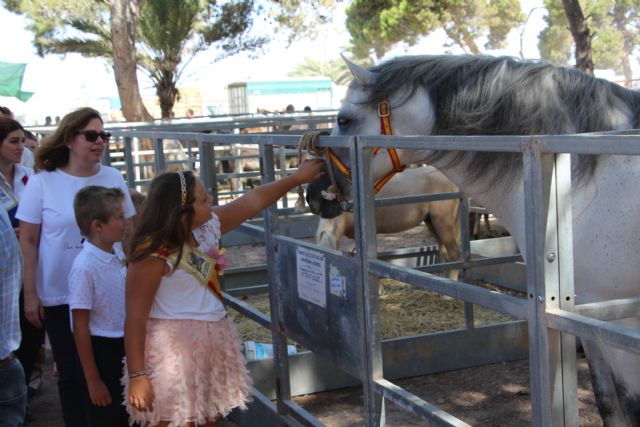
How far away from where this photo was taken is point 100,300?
309cm

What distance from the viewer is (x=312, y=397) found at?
478 cm

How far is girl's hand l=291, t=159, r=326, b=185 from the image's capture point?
10.2 feet

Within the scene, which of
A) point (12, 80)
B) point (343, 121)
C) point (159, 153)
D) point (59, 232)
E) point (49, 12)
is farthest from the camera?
point (49, 12)

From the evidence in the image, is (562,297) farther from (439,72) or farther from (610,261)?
(439,72)

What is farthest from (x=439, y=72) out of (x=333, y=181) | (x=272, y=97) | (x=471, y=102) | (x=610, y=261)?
(x=272, y=97)

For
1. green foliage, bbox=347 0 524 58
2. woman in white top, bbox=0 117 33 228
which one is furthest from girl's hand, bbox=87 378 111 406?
green foliage, bbox=347 0 524 58

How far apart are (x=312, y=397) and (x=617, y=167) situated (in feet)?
9.16

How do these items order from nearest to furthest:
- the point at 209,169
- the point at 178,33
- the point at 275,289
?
the point at 275,289 < the point at 209,169 < the point at 178,33

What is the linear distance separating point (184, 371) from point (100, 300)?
0.58m

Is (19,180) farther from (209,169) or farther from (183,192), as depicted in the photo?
(183,192)

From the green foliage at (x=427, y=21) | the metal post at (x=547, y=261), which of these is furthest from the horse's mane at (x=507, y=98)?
the green foliage at (x=427, y=21)

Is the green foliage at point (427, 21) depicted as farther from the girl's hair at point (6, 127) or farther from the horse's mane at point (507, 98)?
the horse's mane at point (507, 98)

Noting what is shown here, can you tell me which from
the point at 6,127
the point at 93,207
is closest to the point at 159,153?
the point at 6,127

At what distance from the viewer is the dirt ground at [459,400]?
4320mm
